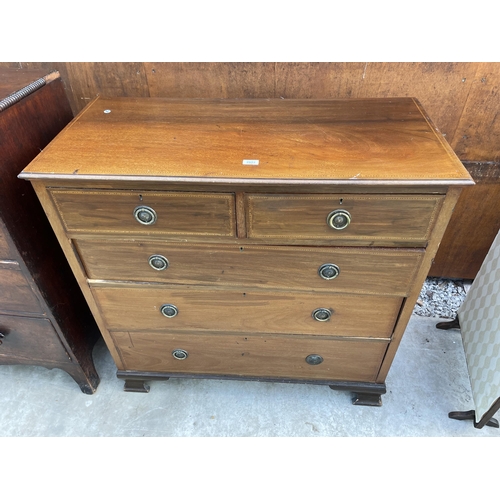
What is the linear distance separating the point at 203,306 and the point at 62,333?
0.60 m

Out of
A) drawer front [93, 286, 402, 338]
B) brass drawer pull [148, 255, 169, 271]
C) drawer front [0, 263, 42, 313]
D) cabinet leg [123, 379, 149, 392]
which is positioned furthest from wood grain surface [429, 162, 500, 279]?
drawer front [0, 263, 42, 313]

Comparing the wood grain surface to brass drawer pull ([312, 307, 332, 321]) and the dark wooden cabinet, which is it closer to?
brass drawer pull ([312, 307, 332, 321])

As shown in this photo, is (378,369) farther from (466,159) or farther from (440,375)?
(466,159)

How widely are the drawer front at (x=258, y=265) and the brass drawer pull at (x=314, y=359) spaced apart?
1.26 feet

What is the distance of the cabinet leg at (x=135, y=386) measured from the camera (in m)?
1.73

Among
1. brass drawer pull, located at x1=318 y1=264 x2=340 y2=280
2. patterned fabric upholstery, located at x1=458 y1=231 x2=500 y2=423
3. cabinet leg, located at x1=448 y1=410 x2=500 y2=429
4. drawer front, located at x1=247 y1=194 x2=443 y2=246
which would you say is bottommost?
cabinet leg, located at x1=448 y1=410 x2=500 y2=429

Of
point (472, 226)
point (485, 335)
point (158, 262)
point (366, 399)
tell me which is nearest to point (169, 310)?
point (158, 262)

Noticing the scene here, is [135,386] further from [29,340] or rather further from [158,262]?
[158,262]

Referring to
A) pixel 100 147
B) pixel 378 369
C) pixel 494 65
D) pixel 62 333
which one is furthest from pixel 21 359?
pixel 494 65

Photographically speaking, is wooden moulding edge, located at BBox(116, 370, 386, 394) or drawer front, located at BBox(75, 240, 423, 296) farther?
wooden moulding edge, located at BBox(116, 370, 386, 394)

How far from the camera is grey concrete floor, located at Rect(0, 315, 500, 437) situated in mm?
1643

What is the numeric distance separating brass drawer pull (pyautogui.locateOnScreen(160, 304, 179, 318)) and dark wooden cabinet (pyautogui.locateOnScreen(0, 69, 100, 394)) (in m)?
0.43

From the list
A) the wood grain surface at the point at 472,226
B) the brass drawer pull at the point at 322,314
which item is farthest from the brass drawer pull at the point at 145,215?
the wood grain surface at the point at 472,226

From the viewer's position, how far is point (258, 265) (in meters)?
1.21
